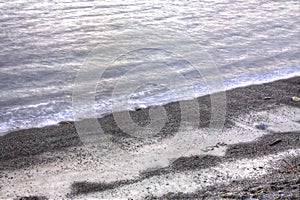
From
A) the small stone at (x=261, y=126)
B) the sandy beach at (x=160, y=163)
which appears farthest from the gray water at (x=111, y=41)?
the small stone at (x=261, y=126)

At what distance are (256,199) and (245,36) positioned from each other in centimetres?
1153

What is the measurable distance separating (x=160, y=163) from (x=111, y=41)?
26.8 ft

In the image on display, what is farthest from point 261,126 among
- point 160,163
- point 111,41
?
point 111,41

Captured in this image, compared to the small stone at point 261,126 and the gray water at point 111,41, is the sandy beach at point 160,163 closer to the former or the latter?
the small stone at point 261,126

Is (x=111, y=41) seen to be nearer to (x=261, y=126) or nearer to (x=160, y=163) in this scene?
(x=261, y=126)

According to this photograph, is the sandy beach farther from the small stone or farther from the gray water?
the gray water

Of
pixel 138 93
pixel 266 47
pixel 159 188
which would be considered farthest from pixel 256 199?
pixel 266 47

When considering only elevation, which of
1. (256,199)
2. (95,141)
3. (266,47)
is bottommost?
(266,47)

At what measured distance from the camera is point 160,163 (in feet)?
25.6

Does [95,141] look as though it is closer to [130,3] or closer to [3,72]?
[3,72]

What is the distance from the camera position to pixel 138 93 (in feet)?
37.6

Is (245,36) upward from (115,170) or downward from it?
downward

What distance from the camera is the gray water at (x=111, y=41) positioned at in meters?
11.0

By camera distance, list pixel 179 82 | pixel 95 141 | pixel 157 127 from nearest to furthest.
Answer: pixel 95 141 < pixel 157 127 < pixel 179 82
